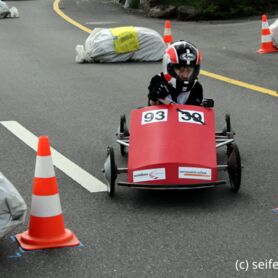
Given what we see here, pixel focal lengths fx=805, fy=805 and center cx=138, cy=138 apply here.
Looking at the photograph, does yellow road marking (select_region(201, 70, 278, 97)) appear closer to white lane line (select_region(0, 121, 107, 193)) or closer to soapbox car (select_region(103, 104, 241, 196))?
white lane line (select_region(0, 121, 107, 193))

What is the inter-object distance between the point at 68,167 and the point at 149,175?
1.53 metres

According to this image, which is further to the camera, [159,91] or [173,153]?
[159,91]

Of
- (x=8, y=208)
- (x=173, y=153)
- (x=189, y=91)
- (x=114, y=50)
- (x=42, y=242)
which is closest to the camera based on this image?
(x=8, y=208)

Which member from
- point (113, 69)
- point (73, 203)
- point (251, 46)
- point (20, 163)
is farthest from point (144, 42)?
point (73, 203)

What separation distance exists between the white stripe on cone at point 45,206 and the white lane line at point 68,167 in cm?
142

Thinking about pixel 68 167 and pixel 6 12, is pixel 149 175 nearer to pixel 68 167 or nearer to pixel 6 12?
pixel 68 167

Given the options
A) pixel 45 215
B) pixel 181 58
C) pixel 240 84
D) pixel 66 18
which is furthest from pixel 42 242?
pixel 66 18

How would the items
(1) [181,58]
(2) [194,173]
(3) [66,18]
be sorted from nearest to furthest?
(2) [194,173] < (1) [181,58] < (3) [66,18]

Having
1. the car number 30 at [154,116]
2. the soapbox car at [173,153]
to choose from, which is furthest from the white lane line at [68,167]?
the car number 30 at [154,116]

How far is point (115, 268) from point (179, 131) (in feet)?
6.59

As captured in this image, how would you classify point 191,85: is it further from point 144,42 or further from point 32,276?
point 144,42

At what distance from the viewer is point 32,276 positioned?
5266 mm

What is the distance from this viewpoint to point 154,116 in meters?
7.34

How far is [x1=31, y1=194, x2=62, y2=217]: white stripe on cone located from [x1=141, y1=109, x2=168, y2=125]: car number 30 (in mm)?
1754
